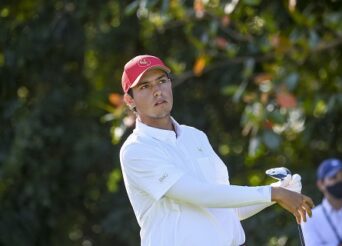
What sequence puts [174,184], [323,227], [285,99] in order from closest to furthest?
1. [174,184]
2. [323,227]
3. [285,99]

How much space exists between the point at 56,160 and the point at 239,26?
3088mm

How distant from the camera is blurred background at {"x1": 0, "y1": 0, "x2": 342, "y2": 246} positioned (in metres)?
9.26

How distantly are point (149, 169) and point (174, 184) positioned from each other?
0.45ft

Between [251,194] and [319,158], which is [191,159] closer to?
[251,194]

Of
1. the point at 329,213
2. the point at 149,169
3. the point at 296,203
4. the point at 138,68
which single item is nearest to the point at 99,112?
the point at 329,213

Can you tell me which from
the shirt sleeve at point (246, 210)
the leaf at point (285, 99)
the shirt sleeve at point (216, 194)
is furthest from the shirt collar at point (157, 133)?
the leaf at point (285, 99)

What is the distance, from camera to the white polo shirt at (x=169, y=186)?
4117mm

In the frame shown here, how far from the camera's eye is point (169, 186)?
4.11 m

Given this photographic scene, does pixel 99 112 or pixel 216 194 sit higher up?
pixel 99 112

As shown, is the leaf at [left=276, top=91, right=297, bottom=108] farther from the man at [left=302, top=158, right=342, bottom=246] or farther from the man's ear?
the man's ear

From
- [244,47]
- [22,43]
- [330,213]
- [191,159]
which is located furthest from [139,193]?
[22,43]

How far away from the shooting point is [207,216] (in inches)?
164

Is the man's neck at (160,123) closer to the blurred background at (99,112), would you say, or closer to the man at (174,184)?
the man at (174,184)

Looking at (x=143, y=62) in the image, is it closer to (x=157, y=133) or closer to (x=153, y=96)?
(x=153, y=96)
